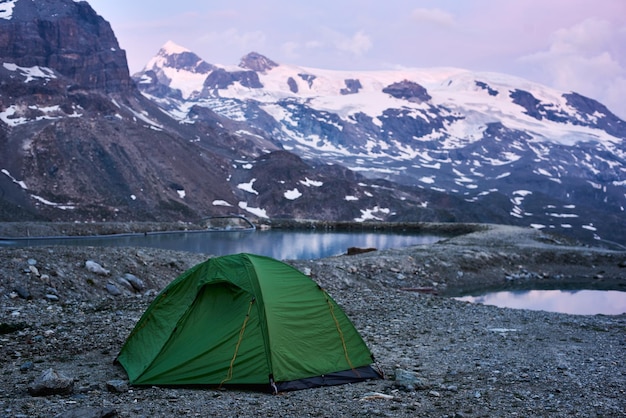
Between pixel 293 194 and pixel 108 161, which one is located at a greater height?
pixel 108 161

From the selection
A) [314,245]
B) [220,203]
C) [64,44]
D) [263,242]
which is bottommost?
[263,242]

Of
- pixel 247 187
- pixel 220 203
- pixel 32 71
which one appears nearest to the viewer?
pixel 220 203

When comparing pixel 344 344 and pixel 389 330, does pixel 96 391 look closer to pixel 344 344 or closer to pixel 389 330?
pixel 344 344

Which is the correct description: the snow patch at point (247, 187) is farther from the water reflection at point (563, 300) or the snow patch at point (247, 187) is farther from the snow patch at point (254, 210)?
the water reflection at point (563, 300)

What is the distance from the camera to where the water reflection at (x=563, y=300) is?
28.6 metres

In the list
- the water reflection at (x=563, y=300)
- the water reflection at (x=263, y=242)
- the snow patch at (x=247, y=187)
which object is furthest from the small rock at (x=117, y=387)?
the snow patch at (x=247, y=187)

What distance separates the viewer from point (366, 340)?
14719mm

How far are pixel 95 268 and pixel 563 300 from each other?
2430 centimetres

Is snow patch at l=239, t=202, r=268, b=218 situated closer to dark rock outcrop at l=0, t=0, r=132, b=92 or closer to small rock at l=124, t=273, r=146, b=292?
dark rock outcrop at l=0, t=0, r=132, b=92

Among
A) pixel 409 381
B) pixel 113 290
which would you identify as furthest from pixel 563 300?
pixel 409 381

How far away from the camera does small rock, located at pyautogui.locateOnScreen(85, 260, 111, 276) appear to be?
20344mm

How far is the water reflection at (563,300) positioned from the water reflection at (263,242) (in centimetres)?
1930

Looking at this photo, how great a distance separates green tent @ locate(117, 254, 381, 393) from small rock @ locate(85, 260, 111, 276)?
356 inches

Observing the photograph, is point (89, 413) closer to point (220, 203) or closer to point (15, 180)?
point (15, 180)
